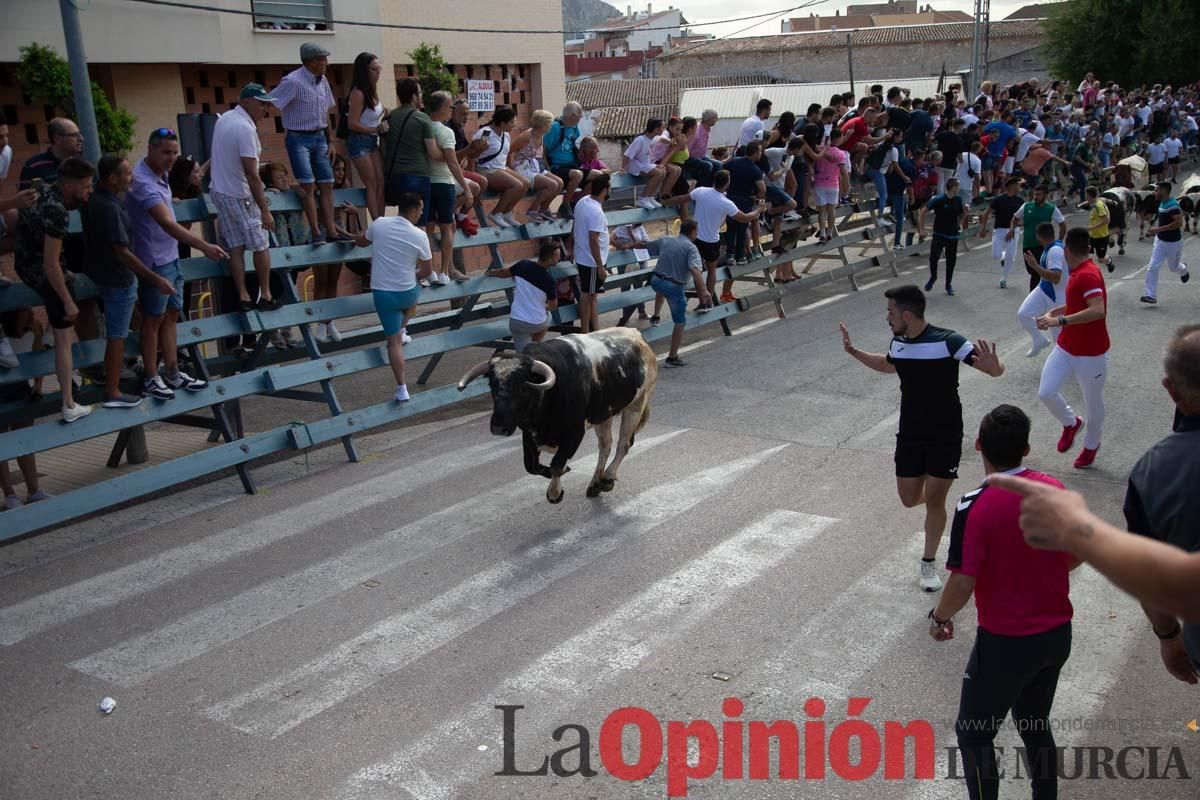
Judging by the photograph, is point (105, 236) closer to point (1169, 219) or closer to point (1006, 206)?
point (1006, 206)

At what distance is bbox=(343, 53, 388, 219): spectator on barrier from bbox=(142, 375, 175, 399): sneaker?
3.44m

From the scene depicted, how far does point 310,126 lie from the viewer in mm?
11438

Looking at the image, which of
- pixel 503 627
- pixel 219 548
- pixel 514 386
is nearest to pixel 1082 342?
pixel 514 386

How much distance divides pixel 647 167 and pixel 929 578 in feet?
32.9

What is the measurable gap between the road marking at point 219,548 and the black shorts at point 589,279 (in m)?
3.42

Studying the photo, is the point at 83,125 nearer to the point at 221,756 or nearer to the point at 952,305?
the point at 221,756

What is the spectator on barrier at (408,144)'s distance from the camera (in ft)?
39.3

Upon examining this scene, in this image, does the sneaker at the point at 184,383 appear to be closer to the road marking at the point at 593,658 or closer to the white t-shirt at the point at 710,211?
the road marking at the point at 593,658

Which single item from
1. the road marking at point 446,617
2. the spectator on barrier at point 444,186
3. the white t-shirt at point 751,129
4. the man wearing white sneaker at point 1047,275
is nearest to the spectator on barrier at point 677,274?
the spectator on barrier at point 444,186

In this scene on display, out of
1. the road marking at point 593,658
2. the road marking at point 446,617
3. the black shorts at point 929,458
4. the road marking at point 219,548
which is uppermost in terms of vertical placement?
the black shorts at point 929,458

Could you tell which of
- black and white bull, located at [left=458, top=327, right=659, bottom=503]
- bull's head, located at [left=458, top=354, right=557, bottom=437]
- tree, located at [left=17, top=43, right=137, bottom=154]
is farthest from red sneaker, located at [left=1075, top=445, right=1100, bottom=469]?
tree, located at [left=17, top=43, right=137, bottom=154]

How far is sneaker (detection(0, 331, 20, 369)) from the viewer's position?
9.17m

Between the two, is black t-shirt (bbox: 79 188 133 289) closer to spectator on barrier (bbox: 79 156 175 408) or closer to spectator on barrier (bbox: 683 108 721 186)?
spectator on barrier (bbox: 79 156 175 408)

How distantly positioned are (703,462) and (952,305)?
880 centimetres
